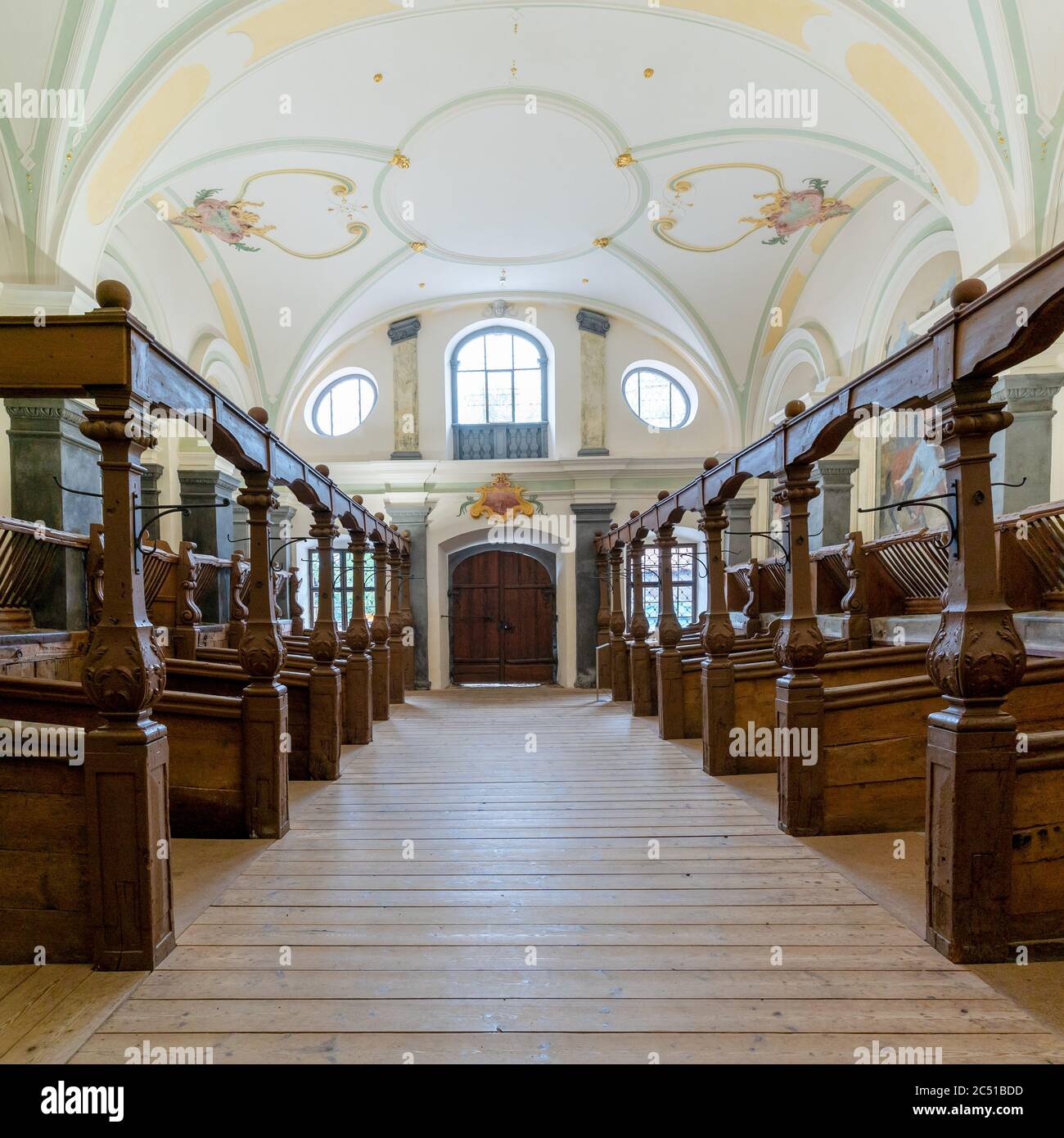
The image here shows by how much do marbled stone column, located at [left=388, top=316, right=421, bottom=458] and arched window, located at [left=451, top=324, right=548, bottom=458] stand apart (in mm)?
700

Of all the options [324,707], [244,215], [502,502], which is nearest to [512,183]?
[244,215]

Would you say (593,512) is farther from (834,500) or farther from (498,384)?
(834,500)

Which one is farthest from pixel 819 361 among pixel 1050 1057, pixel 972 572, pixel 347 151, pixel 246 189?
pixel 1050 1057

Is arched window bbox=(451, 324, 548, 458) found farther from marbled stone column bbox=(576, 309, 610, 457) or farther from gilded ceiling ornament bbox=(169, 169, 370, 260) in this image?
gilded ceiling ornament bbox=(169, 169, 370, 260)

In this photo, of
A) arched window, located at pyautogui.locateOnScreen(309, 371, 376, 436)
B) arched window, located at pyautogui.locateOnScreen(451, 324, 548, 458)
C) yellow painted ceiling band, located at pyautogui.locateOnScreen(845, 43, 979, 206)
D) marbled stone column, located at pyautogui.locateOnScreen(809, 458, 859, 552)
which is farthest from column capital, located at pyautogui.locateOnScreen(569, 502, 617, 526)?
yellow painted ceiling band, located at pyautogui.locateOnScreen(845, 43, 979, 206)

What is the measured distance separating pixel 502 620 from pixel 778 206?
7878 mm

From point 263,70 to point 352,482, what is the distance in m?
7.32

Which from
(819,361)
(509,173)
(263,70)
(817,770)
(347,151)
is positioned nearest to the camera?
(817,770)

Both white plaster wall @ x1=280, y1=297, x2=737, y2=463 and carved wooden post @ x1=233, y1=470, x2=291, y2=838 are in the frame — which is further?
white plaster wall @ x1=280, y1=297, x2=737, y2=463

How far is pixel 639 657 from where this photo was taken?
9.52 metres

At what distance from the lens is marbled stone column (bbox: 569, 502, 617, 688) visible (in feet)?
45.9

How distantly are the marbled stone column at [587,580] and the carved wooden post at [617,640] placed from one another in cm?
171

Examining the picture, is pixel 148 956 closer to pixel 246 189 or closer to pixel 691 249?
Result: pixel 246 189

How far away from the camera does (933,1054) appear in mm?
2443
